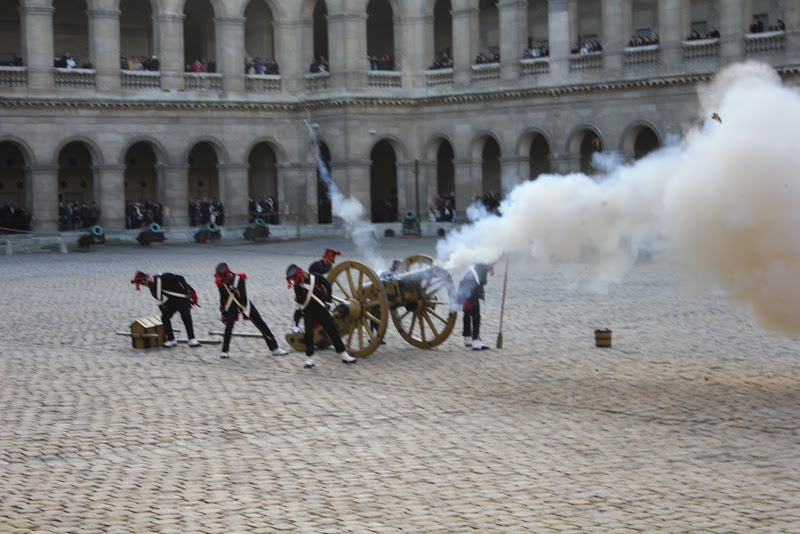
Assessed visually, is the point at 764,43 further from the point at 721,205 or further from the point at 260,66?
the point at 721,205

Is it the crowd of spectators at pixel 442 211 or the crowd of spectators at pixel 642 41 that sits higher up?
the crowd of spectators at pixel 642 41

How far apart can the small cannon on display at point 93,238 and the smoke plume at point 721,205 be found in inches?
1152

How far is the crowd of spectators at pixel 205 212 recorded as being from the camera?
45.5 metres

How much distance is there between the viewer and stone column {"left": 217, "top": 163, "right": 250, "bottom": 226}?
150 feet

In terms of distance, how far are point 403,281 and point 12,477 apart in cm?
759

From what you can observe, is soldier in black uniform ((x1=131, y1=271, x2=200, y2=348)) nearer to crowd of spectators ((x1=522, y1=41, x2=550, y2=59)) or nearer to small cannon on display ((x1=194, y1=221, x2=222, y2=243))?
small cannon on display ((x1=194, y1=221, x2=222, y2=243))

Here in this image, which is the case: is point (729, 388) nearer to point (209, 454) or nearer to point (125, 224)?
point (209, 454)

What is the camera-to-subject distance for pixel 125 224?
4434cm

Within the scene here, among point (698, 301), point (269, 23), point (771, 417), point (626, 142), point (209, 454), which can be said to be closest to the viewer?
point (209, 454)

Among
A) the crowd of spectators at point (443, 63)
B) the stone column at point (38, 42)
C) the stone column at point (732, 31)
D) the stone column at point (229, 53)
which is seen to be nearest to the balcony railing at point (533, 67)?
the crowd of spectators at point (443, 63)

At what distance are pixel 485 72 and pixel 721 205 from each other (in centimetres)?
3188

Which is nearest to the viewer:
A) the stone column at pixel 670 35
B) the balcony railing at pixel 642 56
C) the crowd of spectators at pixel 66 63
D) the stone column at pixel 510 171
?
the stone column at pixel 670 35

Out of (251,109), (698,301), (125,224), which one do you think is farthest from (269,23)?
(698,301)

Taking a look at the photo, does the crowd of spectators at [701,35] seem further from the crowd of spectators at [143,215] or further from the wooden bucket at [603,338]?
the wooden bucket at [603,338]
